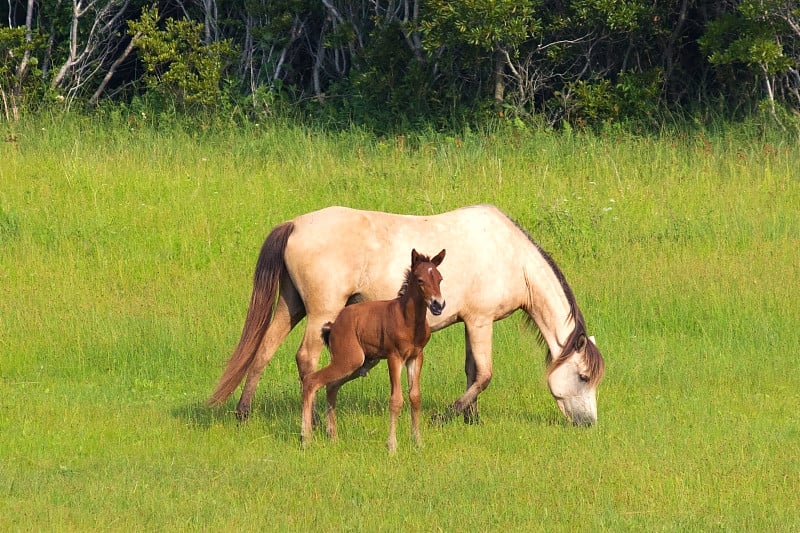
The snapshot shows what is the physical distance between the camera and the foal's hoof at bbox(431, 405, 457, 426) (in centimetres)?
862

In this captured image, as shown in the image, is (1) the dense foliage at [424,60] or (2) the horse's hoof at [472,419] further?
(1) the dense foliage at [424,60]

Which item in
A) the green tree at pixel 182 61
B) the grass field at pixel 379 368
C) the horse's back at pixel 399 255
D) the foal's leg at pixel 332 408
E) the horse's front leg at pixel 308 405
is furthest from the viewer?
the green tree at pixel 182 61

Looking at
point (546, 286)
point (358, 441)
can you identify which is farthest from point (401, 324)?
point (546, 286)

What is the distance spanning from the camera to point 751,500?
660 centimetres

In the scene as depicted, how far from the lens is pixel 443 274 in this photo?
27.8 ft

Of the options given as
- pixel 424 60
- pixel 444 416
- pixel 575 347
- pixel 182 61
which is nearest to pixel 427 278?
pixel 444 416

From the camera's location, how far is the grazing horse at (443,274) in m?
8.18

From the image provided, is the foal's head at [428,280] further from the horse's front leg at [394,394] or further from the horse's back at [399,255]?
the horse's back at [399,255]

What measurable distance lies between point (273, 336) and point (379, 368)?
202cm

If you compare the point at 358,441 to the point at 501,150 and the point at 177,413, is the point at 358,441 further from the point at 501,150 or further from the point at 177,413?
the point at 501,150

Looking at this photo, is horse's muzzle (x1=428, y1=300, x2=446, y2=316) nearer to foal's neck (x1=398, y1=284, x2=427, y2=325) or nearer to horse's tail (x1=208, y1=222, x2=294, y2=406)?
foal's neck (x1=398, y1=284, x2=427, y2=325)

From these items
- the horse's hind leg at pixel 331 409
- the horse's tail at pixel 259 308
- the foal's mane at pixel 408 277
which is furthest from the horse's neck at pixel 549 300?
the horse's tail at pixel 259 308

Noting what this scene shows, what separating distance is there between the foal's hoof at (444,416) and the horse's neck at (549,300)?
0.89m

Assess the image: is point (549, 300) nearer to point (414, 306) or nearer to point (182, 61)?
point (414, 306)
